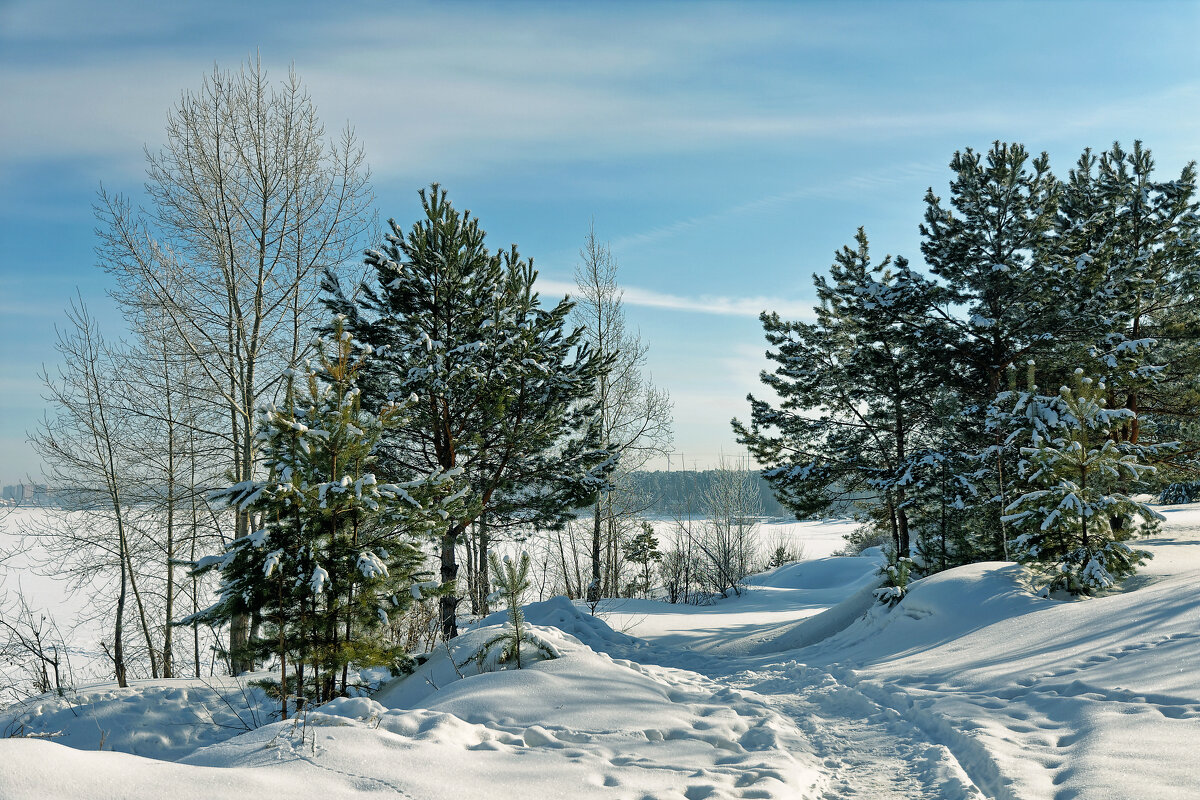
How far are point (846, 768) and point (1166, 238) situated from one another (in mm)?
18860

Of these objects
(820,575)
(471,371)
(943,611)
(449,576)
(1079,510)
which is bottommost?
(820,575)

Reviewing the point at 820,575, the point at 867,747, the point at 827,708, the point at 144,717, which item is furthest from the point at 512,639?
the point at 820,575

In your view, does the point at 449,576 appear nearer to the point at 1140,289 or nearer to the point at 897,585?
the point at 897,585

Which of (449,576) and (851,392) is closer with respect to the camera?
(449,576)

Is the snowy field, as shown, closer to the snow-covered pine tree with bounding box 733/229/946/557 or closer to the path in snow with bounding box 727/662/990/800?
the path in snow with bounding box 727/662/990/800

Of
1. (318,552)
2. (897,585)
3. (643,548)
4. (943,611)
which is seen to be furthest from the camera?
(643,548)

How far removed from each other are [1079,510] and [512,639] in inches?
289

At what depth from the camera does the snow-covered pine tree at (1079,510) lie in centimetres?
815

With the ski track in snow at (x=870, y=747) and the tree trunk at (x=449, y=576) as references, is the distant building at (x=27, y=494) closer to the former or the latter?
the tree trunk at (x=449, y=576)

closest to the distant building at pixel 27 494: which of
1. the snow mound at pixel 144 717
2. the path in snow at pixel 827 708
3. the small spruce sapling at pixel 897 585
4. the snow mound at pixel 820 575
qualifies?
the snow mound at pixel 144 717

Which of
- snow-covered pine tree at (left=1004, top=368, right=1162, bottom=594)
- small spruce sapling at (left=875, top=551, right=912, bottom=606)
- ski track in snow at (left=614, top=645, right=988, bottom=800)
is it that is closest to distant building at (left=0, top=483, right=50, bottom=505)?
ski track in snow at (left=614, top=645, right=988, bottom=800)

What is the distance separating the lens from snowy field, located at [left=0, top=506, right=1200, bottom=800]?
3.21m

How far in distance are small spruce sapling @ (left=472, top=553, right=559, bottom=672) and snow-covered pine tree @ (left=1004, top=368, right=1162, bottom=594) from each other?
6424 millimetres

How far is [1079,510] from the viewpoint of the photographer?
8219 mm
